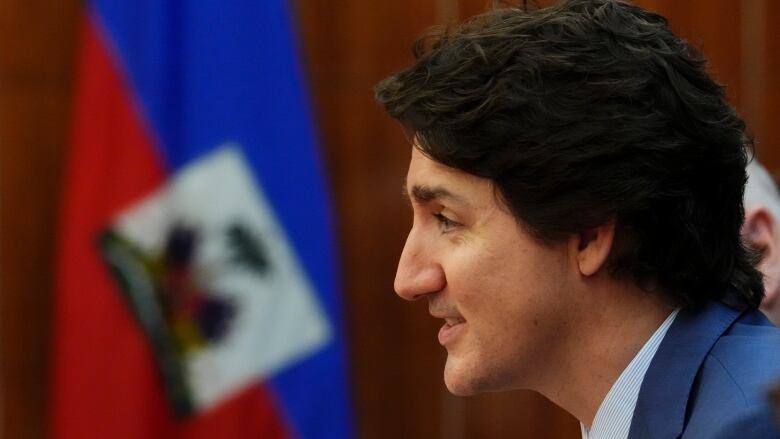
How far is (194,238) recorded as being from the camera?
133 inches

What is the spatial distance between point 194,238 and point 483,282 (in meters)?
1.94

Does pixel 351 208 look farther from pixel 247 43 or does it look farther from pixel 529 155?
pixel 529 155

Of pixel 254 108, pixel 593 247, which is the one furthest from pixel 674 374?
pixel 254 108

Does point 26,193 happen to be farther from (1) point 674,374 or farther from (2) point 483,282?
(1) point 674,374

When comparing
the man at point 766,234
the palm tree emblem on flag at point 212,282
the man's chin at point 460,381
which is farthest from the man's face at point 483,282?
the palm tree emblem on flag at point 212,282

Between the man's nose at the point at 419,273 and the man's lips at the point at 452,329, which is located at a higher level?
the man's nose at the point at 419,273

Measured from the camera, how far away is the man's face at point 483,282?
5.09ft

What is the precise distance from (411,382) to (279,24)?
1222mm

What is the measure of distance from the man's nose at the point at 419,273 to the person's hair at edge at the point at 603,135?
13 cm

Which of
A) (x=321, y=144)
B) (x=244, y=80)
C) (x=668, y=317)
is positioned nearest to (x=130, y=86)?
(x=244, y=80)

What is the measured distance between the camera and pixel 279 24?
352 cm

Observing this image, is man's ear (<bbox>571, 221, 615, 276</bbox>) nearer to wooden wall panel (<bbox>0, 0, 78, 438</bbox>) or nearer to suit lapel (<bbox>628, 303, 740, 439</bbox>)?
suit lapel (<bbox>628, 303, 740, 439</bbox>)

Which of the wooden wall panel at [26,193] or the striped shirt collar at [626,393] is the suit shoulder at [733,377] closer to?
the striped shirt collar at [626,393]

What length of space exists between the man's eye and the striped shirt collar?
1.00 feet
